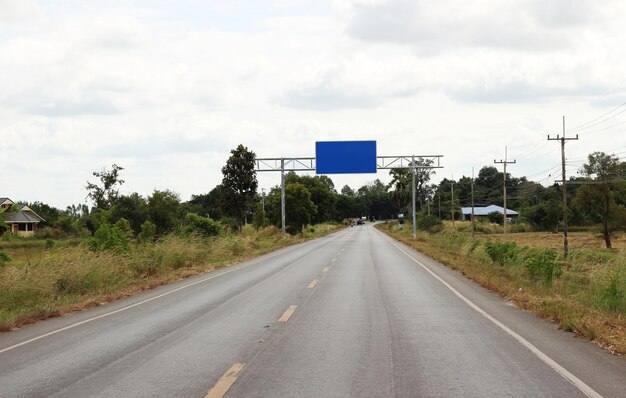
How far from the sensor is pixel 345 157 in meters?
47.1

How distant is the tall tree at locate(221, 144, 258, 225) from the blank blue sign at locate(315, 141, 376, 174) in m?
7.96

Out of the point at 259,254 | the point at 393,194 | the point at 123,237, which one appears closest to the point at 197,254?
the point at 123,237

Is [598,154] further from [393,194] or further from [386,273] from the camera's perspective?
[386,273]

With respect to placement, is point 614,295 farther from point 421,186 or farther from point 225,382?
point 421,186

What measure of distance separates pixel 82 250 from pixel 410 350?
14.9 metres

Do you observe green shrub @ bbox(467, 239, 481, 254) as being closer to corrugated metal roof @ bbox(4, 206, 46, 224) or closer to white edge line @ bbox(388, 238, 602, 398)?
white edge line @ bbox(388, 238, 602, 398)

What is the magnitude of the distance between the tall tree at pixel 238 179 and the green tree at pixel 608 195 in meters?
31.5

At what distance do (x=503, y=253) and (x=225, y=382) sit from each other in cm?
2521

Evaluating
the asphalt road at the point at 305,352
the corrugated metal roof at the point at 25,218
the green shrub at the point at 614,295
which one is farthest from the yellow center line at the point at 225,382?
the corrugated metal roof at the point at 25,218

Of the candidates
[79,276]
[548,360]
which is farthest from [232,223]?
[548,360]

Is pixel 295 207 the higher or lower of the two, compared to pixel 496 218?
higher

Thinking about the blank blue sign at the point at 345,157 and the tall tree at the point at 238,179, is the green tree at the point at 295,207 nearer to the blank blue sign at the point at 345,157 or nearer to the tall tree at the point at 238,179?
the tall tree at the point at 238,179

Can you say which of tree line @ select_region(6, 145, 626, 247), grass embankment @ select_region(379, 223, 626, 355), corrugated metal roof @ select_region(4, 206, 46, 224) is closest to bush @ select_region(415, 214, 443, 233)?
tree line @ select_region(6, 145, 626, 247)

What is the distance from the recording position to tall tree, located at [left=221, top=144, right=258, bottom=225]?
171ft
